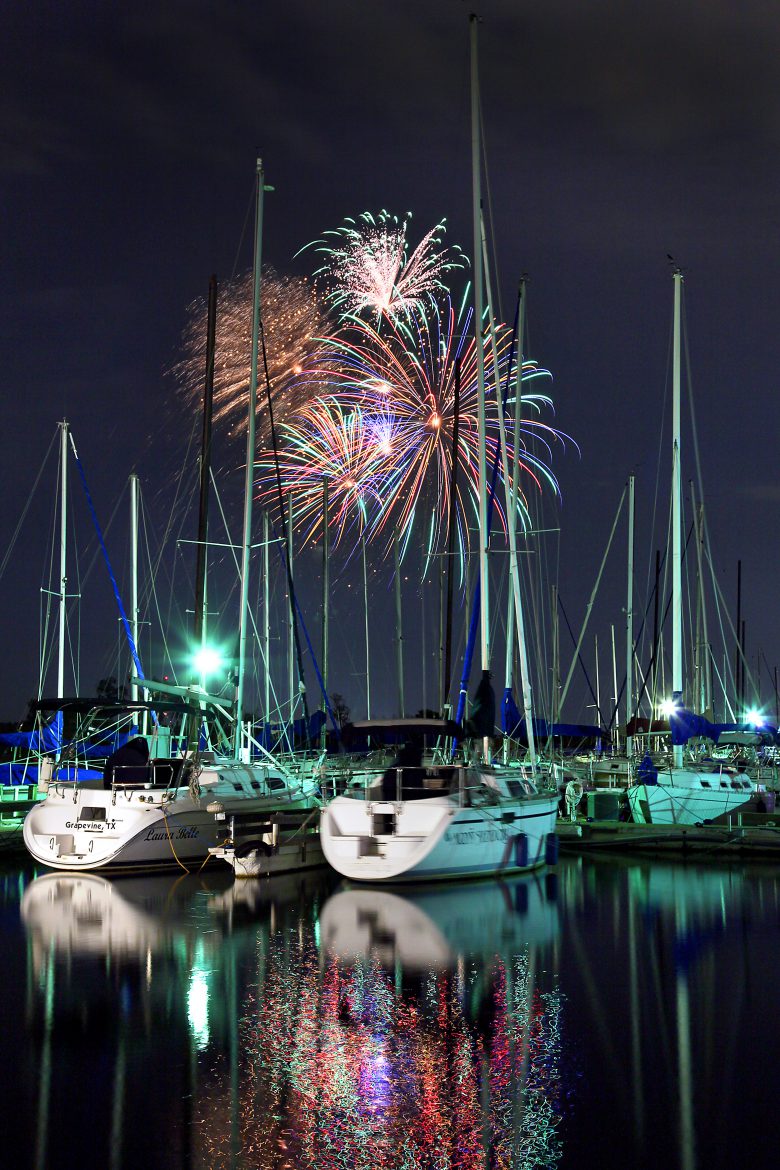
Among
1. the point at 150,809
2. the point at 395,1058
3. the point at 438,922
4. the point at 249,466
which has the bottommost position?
the point at 395,1058

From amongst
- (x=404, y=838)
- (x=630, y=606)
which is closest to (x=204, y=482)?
(x=404, y=838)

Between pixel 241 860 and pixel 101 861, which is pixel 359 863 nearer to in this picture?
pixel 241 860

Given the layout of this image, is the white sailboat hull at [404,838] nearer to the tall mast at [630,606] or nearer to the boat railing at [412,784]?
the boat railing at [412,784]

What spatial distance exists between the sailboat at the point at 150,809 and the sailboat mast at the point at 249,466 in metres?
1.31

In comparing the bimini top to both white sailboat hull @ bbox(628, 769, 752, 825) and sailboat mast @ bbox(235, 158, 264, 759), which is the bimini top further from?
white sailboat hull @ bbox(628, 769, 752, 825)

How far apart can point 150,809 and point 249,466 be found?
1185 cm

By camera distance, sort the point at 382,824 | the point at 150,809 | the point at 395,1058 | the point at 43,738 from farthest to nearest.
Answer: the point at 43,738
the point at 150,809
the point at 382,824
the point at 395,1058

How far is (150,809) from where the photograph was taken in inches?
1093

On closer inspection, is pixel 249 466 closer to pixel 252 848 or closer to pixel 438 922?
pixel 252 848

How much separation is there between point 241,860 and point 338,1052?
1559cm

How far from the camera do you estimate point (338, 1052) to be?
40.8 feet

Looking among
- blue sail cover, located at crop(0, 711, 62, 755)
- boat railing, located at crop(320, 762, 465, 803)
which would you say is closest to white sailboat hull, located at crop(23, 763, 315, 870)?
boat railing, located at crop(320, 762, 465, 803)

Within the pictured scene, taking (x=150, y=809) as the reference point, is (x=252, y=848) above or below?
below

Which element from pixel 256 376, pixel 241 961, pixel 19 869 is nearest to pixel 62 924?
pixel 241 961
